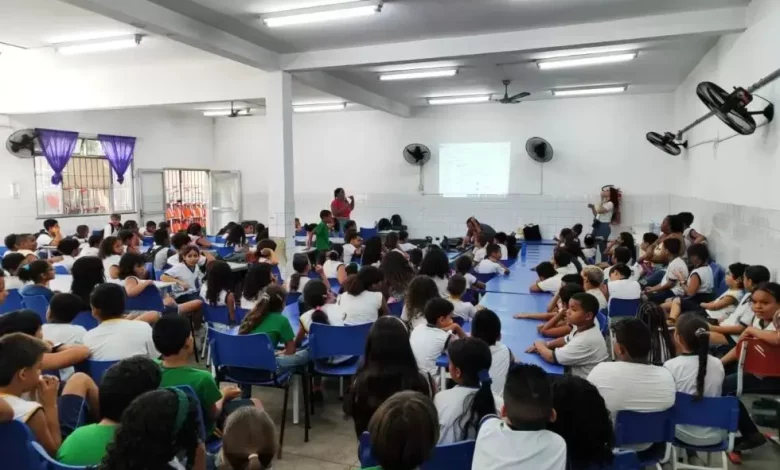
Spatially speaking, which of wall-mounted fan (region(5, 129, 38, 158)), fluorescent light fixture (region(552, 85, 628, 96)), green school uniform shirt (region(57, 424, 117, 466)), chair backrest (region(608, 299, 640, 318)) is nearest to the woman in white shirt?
chair backrest (region(608, 299, 640, 318))

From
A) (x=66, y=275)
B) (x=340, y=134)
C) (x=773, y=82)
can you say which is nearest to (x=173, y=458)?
(x=66, y=275)

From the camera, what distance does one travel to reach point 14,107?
873 centimetres

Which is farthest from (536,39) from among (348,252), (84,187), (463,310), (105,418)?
(84,187)

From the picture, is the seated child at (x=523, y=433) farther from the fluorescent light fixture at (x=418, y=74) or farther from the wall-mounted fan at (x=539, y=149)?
the wall-mounted fan at (x=539, y=149)

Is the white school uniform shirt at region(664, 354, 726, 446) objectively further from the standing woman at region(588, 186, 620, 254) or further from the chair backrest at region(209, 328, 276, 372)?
the standing woman at region(588, 186, 620, 254)

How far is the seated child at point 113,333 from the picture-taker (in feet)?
9.04

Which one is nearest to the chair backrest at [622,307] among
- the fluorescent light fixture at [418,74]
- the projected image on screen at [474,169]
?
the fluorescent light fixture at [418,74]

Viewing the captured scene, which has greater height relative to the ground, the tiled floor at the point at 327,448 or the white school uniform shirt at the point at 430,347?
the white school uniform shirt at the point at 430,347

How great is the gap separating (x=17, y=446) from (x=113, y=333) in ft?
3.31

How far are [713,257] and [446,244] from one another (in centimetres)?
420

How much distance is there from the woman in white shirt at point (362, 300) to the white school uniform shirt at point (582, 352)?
1.39m

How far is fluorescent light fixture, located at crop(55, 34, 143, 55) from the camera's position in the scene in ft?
20.7

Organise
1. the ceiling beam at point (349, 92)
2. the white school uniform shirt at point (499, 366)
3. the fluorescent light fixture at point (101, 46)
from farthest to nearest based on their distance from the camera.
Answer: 1. the ceiling beam at point (349, 92)
2. the fluorescent light fixture at point (101, 46)
3. the white school uniform shirt at point (499, 366)

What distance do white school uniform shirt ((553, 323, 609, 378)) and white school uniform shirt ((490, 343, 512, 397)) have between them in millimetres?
354
